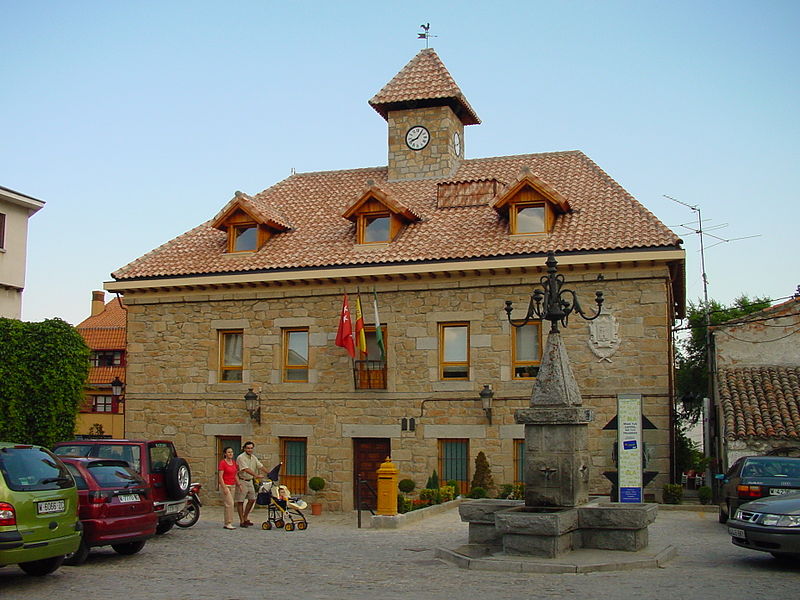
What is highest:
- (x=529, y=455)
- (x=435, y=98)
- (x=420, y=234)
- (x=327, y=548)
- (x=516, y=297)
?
(x=435, y=98)

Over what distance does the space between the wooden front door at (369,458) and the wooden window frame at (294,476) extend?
136cm

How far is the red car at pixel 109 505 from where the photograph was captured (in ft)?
41.1

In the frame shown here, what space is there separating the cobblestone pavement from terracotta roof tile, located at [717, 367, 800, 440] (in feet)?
14.4

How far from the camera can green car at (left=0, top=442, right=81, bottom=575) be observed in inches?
408

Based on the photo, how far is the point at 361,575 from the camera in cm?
1187

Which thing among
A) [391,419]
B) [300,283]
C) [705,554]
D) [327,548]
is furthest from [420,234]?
[705,554]

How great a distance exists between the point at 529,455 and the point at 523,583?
2.67 metres

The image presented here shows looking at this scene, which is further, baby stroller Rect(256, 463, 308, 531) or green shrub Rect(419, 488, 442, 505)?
green shrub Rect(419, 488, 442, 505)

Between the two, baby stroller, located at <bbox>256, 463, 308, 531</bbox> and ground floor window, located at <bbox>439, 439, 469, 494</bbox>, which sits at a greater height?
ground floor window, located at <bbox>439, 439, 469, 494</bbox>

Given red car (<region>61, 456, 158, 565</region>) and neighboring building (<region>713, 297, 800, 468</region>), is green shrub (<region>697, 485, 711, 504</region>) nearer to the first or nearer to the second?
neighboring building (<region>713, 297, 800, 468</region>)

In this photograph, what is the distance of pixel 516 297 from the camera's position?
2172 cm

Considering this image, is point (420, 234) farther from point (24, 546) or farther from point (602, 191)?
point (24, 546)

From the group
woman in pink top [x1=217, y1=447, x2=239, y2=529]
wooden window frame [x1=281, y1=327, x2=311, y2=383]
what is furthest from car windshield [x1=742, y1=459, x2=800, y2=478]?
wooden window frame [x1=281, y1=327, x2=311, y2=383]

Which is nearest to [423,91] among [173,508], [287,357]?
[287,357]
